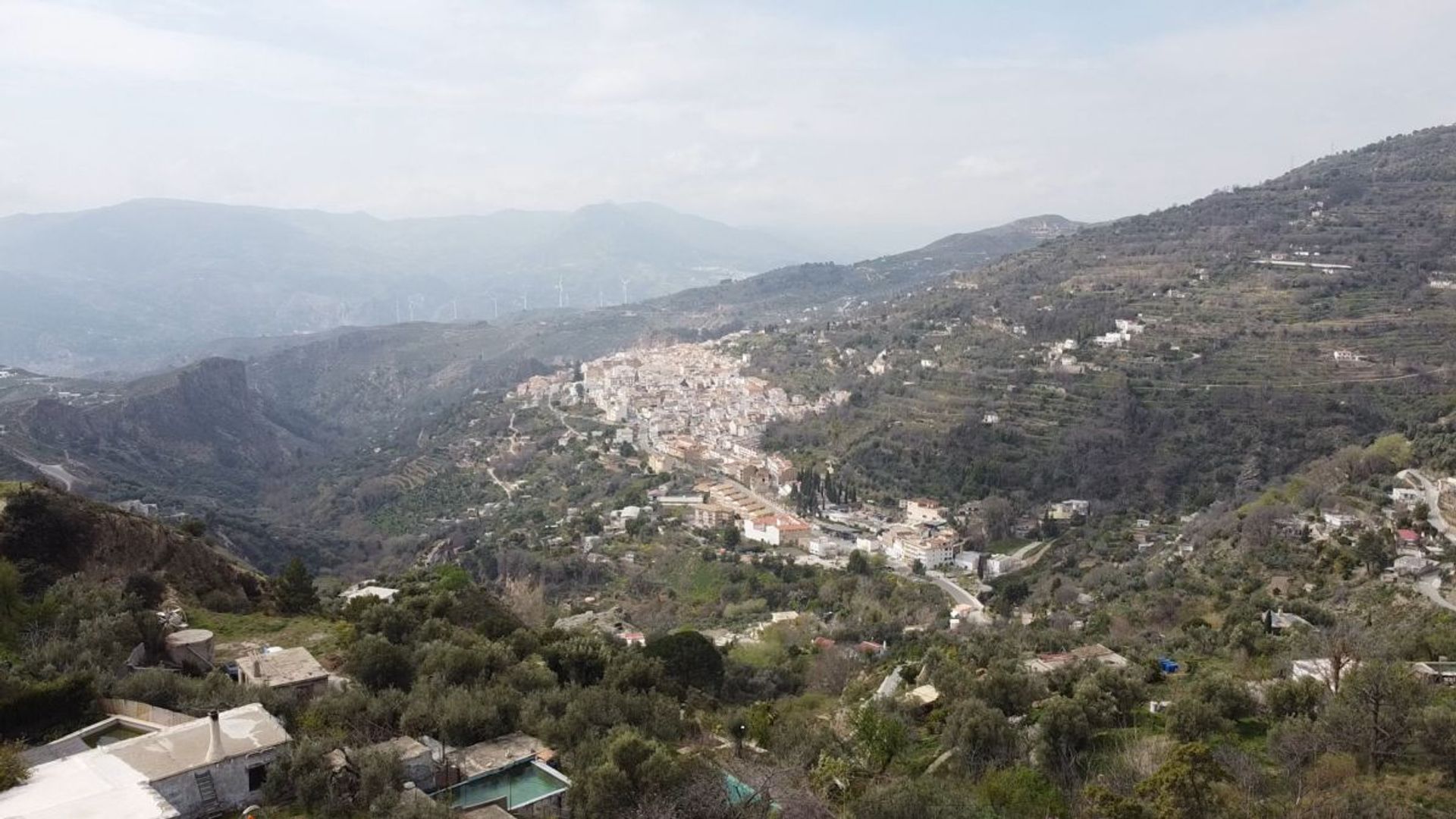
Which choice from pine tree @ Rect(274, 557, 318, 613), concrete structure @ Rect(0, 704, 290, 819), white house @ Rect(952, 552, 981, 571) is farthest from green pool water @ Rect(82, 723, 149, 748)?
white house @ Rect(952, 552, 981, 571)

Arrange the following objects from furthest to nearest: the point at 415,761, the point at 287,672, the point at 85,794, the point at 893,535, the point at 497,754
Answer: the point at 893,535 < the point at 287,672 < the point at 497,754 < the point at 415,761 < the point at 85,794

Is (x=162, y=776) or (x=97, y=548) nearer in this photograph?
(x=162, y=776)

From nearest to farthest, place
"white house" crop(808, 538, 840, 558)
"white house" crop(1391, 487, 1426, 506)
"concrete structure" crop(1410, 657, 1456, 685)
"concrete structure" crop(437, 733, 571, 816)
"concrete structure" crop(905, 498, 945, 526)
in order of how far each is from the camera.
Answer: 1. "concrete structure" crop(437, 733, 571, 816)
2. "concrete structure" crop(1410, 657, 1456, 685)
3. "white house" crop(1391, 487, 1426, 506)
4. "white house" crop(808, 538, 840, 558)
5. "concrete structure" crop(905, 498, 945, 526)

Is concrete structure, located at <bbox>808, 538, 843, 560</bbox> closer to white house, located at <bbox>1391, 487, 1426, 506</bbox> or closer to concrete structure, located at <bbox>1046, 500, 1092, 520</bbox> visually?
concrete structure, located at <bbox>1046, 500, 1092, 520</bbox>

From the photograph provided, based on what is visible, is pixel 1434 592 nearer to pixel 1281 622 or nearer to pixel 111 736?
pixel 1281 622

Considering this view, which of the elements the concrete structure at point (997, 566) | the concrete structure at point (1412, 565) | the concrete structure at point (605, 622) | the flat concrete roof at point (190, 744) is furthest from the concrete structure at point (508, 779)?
the concrete structure at point (997, 566)

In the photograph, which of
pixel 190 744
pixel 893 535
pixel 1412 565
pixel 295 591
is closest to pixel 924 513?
pixel 893 535

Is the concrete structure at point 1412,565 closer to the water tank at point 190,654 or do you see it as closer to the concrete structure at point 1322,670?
the concrete structure at point 1322,670

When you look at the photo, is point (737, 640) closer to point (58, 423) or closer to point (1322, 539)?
point (1322, 539)
